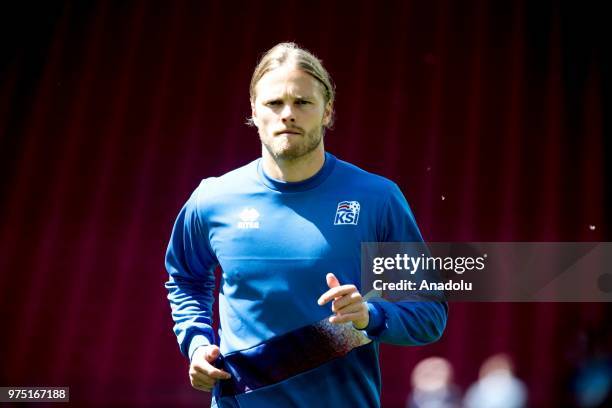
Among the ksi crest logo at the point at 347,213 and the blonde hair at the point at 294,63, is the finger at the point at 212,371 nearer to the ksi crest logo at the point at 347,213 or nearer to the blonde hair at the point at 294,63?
the ksi crest logo at the point at 347,213

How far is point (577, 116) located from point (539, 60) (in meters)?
0.55

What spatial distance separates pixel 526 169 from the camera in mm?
6598

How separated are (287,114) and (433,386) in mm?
4294

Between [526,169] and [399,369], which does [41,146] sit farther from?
[526,169]

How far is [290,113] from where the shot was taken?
2.34 meters

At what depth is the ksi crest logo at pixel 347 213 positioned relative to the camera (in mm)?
2330

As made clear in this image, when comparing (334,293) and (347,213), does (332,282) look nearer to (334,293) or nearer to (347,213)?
(334,293)

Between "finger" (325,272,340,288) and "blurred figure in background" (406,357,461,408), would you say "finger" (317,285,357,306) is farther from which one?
"blurred figure in background" (406,357,461,408)

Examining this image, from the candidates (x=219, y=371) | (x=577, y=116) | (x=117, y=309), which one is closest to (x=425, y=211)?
(x=577, y=116)

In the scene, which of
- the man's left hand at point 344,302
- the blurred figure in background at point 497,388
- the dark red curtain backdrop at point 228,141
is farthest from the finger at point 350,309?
the dark red curtain backdrop at point 228,141

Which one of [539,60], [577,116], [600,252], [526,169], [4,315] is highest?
[539,60]

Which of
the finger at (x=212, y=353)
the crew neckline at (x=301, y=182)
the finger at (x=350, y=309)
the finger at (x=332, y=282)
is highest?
the crew neckline at (x=301, y=182)

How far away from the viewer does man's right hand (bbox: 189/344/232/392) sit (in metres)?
2.27

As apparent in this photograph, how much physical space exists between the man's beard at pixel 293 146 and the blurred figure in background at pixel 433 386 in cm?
392
